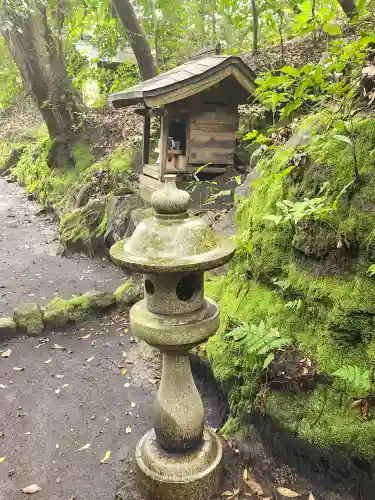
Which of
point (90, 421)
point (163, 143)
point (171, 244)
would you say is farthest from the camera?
point (163, 143)

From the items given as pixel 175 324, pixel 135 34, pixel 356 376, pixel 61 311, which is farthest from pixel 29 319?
pixel 135 34

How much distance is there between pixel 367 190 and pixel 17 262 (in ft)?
28.7

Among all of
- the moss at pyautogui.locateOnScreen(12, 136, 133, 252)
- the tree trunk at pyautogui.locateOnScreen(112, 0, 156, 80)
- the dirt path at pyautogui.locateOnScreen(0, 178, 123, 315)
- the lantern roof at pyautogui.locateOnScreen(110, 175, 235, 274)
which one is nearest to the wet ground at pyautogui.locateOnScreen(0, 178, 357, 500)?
the dirt path at pyautogui.locateOnScreen(0, 178, 123, 315)

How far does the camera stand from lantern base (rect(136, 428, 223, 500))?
3014 millimetres

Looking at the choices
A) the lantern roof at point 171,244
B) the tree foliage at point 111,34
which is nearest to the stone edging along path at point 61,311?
the lantern roof at point 171,244

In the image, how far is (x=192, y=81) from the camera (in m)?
7.30

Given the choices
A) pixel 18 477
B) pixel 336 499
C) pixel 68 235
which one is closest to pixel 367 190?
pixel 336 499

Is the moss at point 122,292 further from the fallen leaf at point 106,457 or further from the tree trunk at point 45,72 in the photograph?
the tree trunk at point 45,72

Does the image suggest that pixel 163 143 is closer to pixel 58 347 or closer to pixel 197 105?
pixel 197 105

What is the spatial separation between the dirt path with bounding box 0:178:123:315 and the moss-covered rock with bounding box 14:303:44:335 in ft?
3.42

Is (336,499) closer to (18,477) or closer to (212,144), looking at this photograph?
(18,477)

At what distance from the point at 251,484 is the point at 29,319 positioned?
172 inches

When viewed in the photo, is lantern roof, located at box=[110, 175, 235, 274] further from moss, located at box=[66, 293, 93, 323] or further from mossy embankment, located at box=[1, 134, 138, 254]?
mossy embankment, located at box=[1, 134, 138, 254]

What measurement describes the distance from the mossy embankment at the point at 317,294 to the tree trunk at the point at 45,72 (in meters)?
11.1
